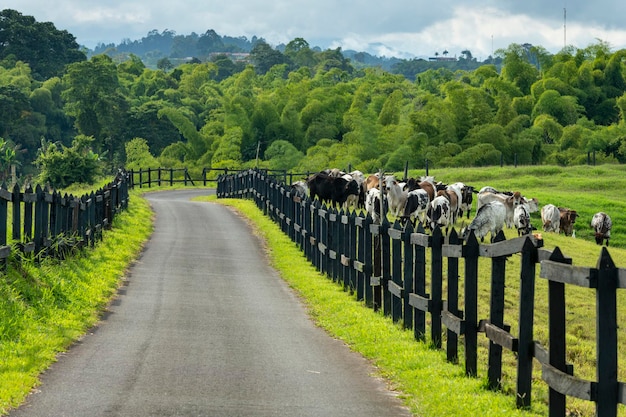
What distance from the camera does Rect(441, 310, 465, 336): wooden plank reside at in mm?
11367

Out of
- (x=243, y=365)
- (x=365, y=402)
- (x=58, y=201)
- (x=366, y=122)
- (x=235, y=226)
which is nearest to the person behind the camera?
(x=365, y=402)

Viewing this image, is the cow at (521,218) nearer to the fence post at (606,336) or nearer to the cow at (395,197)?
the cow at (395,197)

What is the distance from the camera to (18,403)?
30.9 feet

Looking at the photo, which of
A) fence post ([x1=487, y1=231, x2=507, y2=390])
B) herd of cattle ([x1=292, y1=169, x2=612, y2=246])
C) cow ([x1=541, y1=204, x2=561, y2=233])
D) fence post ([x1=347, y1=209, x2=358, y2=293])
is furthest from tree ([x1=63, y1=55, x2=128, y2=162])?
fence post ([x1=487, y1=231, x2=507, y2=390])

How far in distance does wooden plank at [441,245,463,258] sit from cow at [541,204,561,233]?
35598 mm

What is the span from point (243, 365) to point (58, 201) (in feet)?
32.6

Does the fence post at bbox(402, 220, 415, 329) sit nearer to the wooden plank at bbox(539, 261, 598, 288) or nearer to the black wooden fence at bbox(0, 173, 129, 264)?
the wooden plank at bbox(539, 261, 598, 288)

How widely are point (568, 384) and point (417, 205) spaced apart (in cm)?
2817

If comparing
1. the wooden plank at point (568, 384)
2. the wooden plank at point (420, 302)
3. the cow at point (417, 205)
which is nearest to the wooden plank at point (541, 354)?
the wooden plank at point (568, 384)

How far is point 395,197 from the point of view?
122 ft

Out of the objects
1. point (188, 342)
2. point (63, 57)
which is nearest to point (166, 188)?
point (188, 342)

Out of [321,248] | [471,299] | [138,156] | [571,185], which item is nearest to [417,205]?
[321,248]

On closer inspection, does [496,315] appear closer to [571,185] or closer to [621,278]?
[621,278]

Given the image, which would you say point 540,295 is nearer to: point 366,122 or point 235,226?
point 235,226
